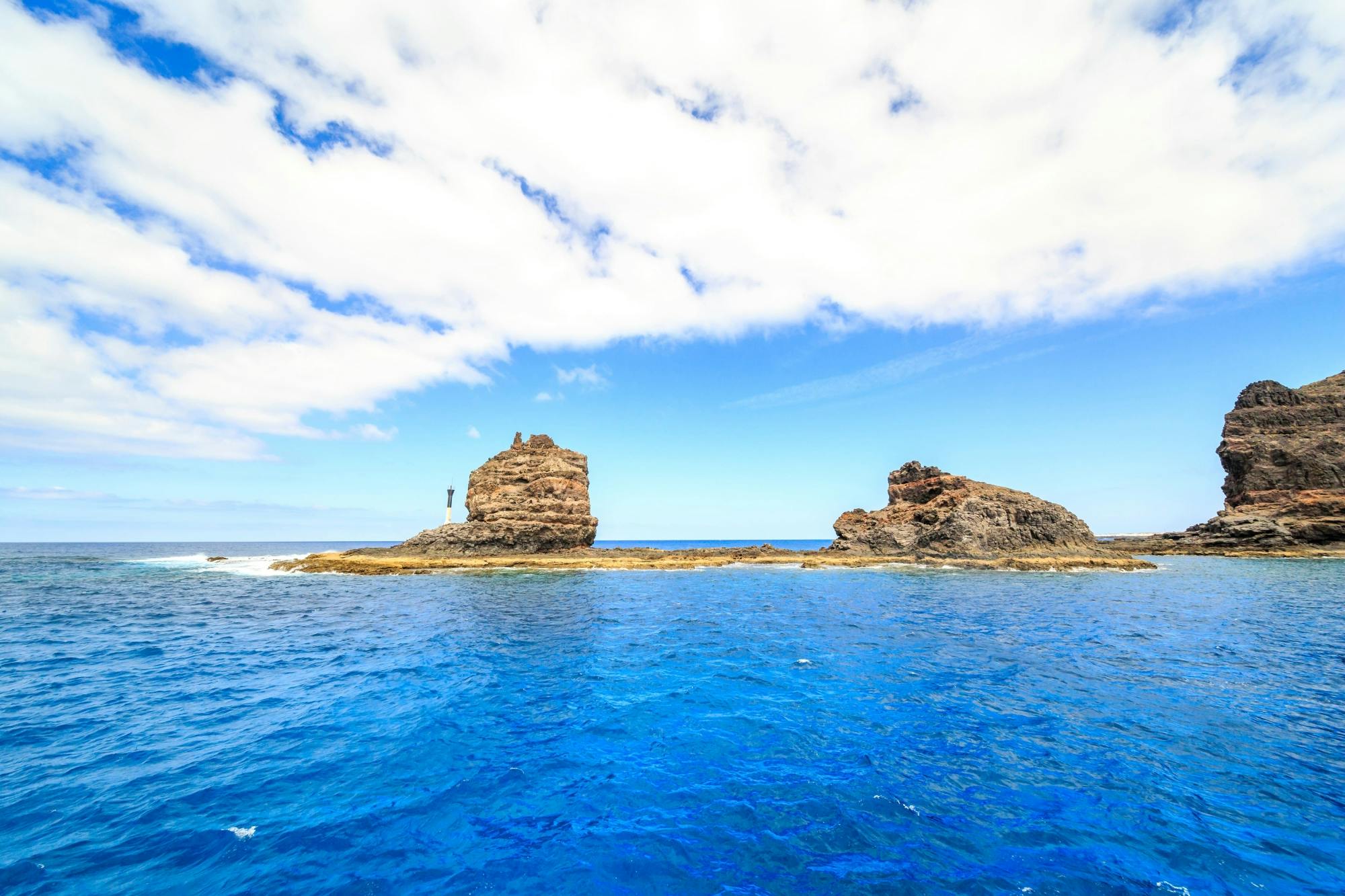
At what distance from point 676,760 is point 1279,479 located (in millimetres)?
109831

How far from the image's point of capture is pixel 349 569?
2018 inches

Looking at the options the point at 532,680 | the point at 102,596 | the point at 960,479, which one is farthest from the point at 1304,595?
the point at 102,596

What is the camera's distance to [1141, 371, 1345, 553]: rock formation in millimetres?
66750

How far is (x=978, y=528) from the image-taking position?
2473 inches

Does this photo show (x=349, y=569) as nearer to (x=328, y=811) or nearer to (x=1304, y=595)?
(x=328, y=811)

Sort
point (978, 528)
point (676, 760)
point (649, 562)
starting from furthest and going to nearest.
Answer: point (978, 528) → point (649, 562) → point (676, 760)

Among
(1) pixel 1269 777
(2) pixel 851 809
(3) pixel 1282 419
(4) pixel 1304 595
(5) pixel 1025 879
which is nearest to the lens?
(5) pixel 1025 879

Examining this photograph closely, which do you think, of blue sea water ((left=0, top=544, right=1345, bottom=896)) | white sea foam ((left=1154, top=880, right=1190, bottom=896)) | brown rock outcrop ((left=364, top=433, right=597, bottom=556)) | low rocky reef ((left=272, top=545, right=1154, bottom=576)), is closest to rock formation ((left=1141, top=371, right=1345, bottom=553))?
low rocky reef ((left=272, top=545, right=1154, bottom=576))

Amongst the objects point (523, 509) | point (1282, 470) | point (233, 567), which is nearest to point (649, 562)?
point (523, 509)

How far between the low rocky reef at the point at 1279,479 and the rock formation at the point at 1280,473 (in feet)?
0.29

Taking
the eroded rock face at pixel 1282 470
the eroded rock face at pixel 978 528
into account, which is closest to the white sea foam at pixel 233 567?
the eroded rock face at pixel 978 528

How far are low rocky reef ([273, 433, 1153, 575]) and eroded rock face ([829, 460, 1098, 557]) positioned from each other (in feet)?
0.36

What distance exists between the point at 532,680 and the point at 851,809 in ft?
33.1

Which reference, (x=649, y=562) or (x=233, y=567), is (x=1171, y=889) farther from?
(x=233, y=567)
